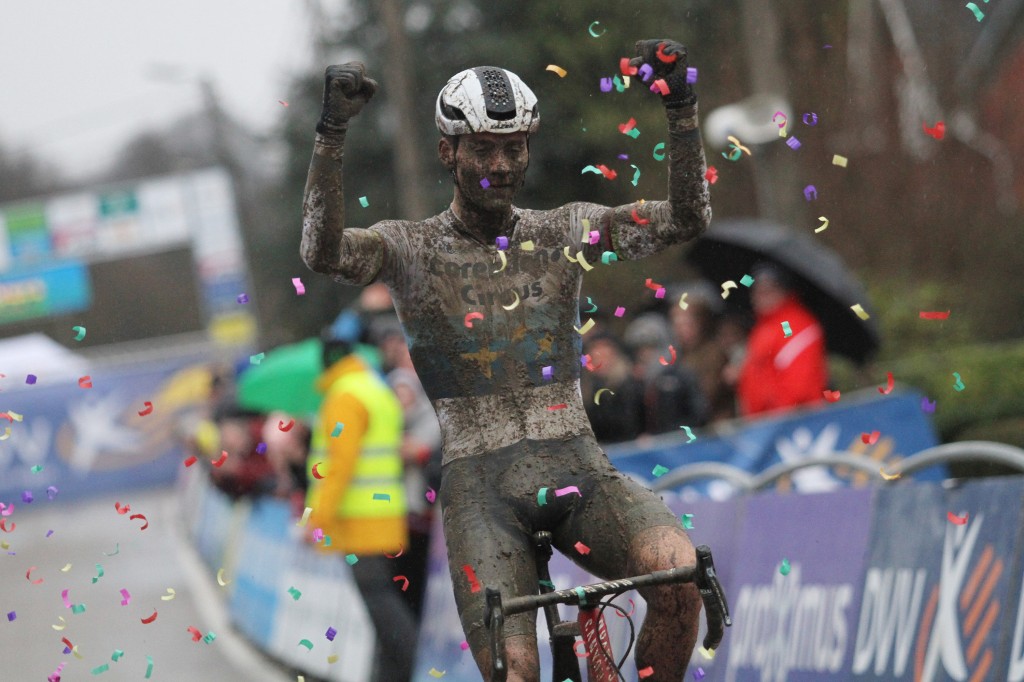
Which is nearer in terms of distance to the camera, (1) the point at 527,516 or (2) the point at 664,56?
(2) the point at 664,56

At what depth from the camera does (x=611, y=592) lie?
4246mm

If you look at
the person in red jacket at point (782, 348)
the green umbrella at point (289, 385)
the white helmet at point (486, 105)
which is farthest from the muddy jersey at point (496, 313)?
the green umbrella at point (289, 385)

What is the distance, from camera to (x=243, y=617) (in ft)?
40.1

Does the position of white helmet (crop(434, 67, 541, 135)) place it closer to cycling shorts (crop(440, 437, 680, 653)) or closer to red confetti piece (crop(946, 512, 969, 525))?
cycling shorts (crop(440, 437, 680, 653))

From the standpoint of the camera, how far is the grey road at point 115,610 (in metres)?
11.0

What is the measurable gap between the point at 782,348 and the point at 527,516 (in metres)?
5.05

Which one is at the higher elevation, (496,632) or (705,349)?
(496,632)

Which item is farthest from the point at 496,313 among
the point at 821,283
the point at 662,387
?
the point at 821,283

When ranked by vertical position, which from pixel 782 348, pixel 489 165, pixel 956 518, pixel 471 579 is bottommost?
pixel 782 348

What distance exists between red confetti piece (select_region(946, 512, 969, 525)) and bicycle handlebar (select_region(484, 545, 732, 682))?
1.74 metres

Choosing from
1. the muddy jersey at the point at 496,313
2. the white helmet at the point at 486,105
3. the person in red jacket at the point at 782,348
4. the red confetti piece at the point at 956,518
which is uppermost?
the white helmet at the point at 486,105

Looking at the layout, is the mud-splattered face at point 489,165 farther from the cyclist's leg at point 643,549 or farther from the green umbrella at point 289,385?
the green umbrella at point 289,385

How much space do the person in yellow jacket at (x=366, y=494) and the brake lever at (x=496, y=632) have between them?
4.11 meters

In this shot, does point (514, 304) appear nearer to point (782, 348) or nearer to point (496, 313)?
point (496, 313)
